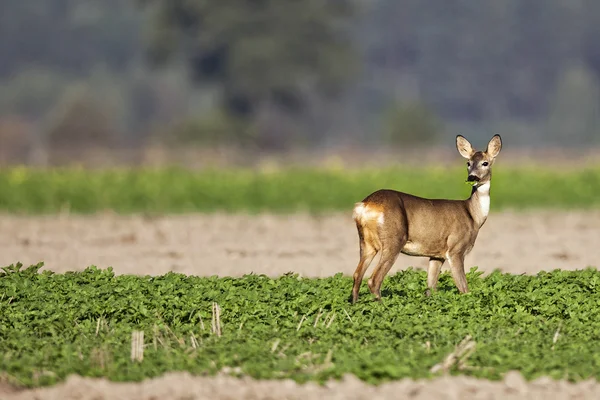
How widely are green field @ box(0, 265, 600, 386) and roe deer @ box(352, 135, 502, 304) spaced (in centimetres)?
33

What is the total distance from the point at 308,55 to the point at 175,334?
6868 cm

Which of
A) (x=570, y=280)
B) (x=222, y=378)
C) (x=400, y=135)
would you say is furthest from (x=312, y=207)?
(x=400, y=135)

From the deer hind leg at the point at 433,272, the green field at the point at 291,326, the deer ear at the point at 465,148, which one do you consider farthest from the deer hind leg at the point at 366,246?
the deer ear at the point at 465,148

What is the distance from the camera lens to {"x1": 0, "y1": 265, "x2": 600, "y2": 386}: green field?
9992 mm

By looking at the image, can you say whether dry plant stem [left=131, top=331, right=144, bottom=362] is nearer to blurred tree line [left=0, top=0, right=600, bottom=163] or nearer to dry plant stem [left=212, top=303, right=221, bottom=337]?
dry plant stem [left=212, top=303, right=221, bottom=337]

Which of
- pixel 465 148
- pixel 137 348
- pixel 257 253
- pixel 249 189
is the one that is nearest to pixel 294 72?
pixel 249 189

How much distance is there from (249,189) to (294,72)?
4522 centimetres

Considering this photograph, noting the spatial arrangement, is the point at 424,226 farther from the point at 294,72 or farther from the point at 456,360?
the point at 294,72

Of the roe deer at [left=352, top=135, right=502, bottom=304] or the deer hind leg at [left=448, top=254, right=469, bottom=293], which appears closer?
the roe deer at [left=352, top=135, right=502, bottom=304]

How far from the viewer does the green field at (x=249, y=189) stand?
31594 mm

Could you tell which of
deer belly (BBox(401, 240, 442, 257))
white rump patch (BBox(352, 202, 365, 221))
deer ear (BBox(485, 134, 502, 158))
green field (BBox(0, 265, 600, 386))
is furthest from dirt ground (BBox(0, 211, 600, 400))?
deer ear (BBox(485, 134, 502, 158))

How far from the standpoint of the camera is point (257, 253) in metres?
21.0

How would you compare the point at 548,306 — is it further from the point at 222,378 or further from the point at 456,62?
the point at 456,62

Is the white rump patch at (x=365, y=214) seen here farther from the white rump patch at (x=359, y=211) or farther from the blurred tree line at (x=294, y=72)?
the blurred tree line at (x=294, y=72)
